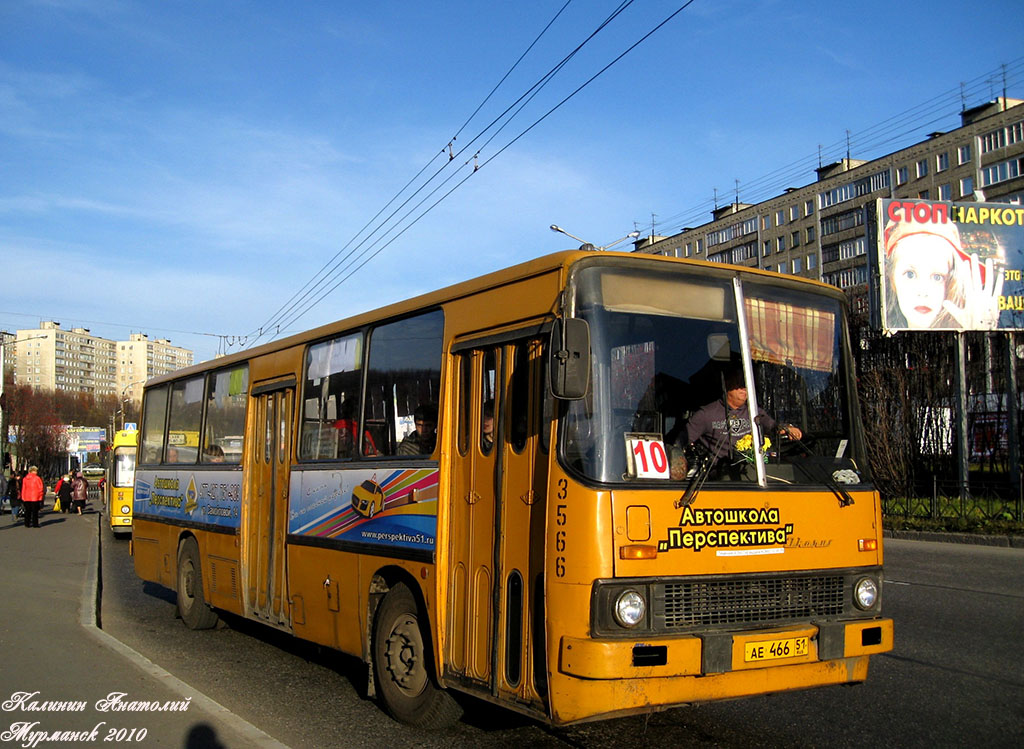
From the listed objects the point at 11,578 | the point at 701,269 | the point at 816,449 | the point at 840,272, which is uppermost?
the point at 840,272

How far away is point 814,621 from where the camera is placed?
5465 millimetres

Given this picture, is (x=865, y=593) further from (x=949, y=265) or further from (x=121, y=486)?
(x=121, y=486)

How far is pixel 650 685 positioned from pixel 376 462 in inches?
121

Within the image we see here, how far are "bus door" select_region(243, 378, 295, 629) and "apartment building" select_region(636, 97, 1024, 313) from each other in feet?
152

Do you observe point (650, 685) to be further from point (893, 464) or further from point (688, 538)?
point (893, 464)

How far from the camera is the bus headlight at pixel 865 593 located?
5.65 metres

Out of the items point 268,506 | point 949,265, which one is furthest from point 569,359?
point 949,265

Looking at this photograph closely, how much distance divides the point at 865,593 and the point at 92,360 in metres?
195

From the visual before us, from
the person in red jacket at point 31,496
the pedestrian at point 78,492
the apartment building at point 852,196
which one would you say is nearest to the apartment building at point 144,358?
the apartment building at point 852,196

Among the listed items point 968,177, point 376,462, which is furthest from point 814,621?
point 968,177

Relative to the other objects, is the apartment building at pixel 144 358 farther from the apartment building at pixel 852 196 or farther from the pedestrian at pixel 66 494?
the pedestrian at pixel 66 494

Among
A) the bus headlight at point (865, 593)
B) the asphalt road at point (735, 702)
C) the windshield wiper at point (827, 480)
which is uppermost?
the windshield wiper at point (827, 480)

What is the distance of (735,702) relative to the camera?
23.0 feet

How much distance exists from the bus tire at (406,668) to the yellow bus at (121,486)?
2109 centimetres
